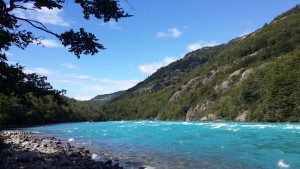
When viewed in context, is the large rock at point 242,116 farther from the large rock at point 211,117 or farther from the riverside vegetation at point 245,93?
the large rock at point 211,117

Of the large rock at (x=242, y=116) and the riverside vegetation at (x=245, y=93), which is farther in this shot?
the large rock at (x=242, y=116)

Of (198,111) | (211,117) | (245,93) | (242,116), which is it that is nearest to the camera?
(242,116)

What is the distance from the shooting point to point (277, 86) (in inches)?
3967

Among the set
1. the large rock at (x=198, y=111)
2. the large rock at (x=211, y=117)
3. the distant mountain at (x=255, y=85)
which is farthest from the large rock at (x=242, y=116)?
the large rock at (x=198, y=111)

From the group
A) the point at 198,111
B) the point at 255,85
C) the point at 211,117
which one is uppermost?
the point at 255,85

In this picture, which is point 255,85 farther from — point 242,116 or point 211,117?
point 211,117

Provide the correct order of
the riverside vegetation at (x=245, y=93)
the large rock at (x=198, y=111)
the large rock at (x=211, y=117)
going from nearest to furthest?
1. the riverside vegetation at (x=245, y=93)
2. the large rock at (x=211, y=117)
3. the large rock at (x=198, y=111)

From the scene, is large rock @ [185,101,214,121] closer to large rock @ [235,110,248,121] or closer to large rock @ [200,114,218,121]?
large rock @ [200,114,218,121]

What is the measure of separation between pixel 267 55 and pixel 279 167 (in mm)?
136541

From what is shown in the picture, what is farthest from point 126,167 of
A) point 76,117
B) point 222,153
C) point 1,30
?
point 76,117

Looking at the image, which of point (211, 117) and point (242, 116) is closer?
point (242, 116)

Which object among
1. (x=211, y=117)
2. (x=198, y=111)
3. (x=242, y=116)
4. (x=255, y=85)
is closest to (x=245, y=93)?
(x=255, y=85)

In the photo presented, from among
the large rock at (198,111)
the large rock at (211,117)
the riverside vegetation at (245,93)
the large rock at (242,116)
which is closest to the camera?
the riverside vegetation at (245,93)

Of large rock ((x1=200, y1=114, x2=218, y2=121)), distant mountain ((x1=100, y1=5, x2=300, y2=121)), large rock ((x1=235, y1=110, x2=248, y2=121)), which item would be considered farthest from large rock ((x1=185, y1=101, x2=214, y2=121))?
large rock ((x1=235, y1=110, x2=248, y2=121))
